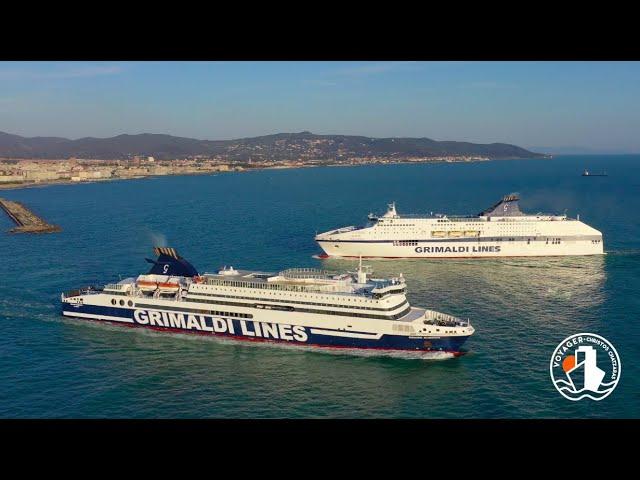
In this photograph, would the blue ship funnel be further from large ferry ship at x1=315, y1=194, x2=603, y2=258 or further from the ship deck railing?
large ferry ship at x1=315, y1=194, x2=603, y2=258

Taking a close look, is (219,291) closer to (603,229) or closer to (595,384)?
(595,384)

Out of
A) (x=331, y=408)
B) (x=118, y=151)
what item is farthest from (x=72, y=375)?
(x=118, y=151)

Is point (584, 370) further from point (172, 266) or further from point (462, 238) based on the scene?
point (462, 238)

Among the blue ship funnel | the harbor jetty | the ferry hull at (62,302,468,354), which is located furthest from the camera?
the harbor jetty

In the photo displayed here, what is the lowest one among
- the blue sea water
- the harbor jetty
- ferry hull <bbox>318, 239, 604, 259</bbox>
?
the blue sea water

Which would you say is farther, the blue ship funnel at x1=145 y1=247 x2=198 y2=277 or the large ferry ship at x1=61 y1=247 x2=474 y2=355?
the blue ship funnel at x1=145 y1=247 x2=198 y2=277

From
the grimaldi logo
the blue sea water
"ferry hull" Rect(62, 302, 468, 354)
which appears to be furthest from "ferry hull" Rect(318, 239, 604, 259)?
the grimaldi logo

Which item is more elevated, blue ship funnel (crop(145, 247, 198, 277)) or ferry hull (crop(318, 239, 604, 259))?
blue ship funnel (crop(145, 247, 198, 277))
